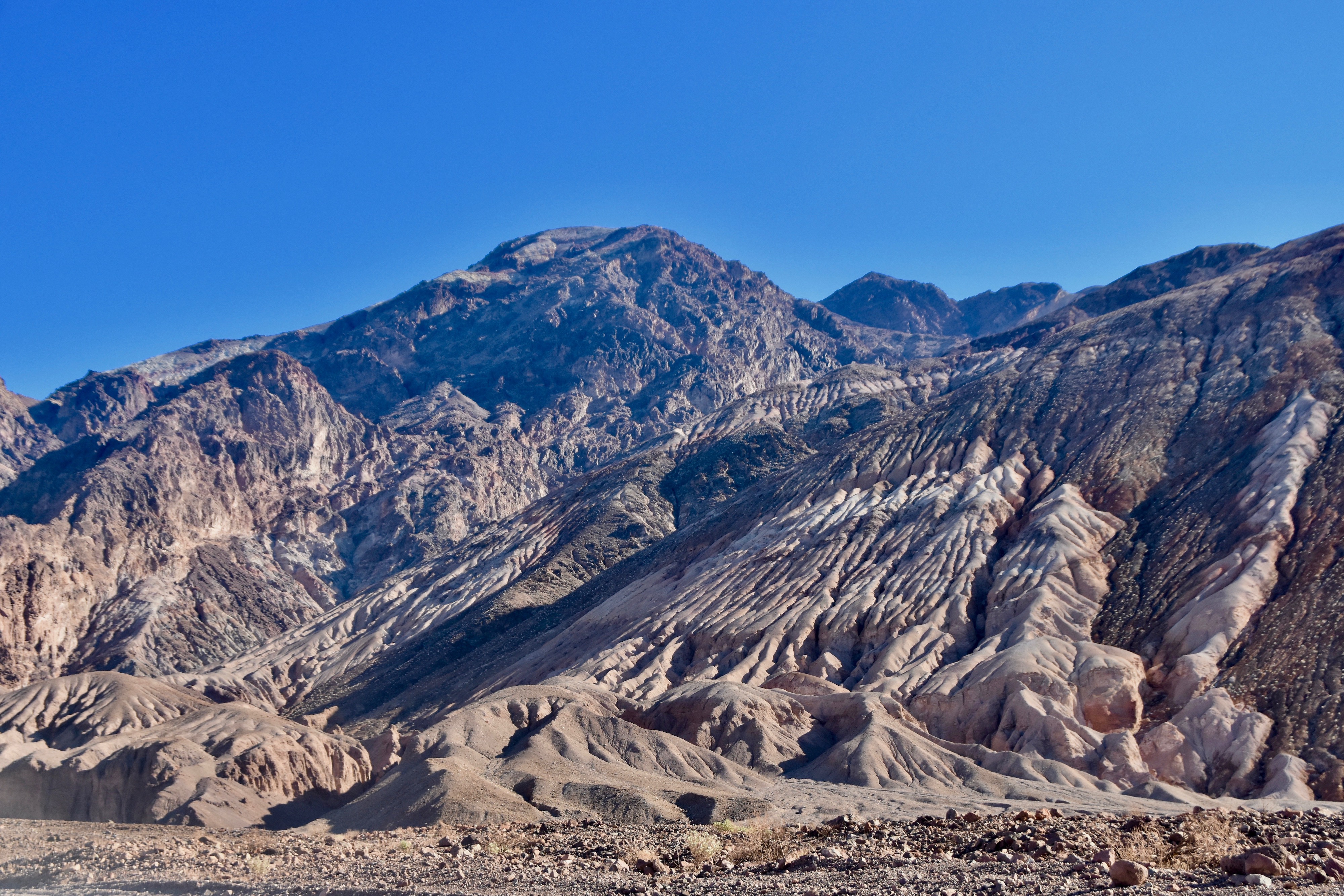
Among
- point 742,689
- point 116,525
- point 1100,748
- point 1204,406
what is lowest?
point 1100,748

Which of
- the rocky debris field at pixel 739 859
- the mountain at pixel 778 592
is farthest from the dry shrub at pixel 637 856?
the mountain at pixel 778 592

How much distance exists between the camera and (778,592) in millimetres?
79938

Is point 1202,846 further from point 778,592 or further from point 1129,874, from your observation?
point 778,592

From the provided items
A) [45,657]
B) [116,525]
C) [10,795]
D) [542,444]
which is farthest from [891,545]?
[542,444]

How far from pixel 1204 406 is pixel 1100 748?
4179 cm

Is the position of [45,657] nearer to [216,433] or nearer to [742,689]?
[216,433]

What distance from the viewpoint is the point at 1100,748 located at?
54.2m

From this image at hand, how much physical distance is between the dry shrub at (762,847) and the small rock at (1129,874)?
687 cm

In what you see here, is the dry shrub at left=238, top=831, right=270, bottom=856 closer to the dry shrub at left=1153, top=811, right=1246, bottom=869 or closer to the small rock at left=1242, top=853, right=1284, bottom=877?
the dry shrub at left=1153, top=811, right=1246, bottom=869

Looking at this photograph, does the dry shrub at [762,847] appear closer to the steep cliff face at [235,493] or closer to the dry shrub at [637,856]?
the dry shrub at [637,856]

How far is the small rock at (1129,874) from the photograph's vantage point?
15289mm

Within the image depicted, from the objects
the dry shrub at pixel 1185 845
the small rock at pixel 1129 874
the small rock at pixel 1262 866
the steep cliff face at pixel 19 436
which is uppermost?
the steep cliff face at pixel 19 436

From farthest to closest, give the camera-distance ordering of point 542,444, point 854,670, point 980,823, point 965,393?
point 542,444, point 965,393, point 854,670, point 980,823

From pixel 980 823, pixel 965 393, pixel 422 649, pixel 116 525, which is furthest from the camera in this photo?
pixel 116 525
